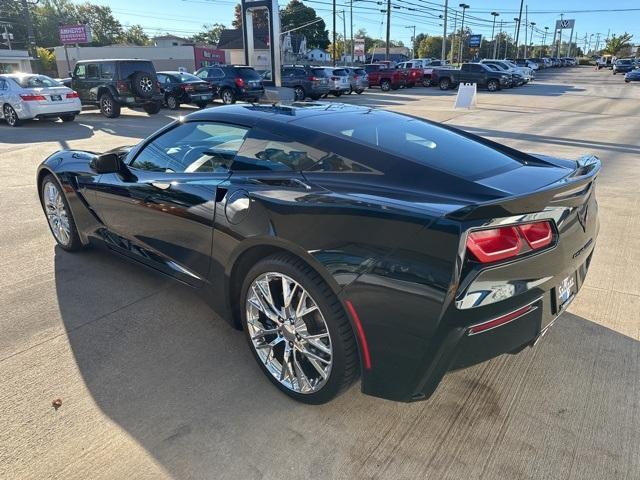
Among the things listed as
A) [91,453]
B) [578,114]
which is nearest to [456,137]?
[91,453]

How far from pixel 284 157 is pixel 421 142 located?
31.6 inches

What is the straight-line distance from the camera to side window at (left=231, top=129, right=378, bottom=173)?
95.7 inches

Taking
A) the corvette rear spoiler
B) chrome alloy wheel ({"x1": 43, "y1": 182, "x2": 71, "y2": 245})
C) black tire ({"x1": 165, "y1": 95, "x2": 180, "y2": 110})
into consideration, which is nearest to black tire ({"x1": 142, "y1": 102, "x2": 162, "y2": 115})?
black tire ({"x1": 165, "y1": 95, "x2": 180, "y2": 110})

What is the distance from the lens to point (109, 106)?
15.8m

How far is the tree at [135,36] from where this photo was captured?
10703cm

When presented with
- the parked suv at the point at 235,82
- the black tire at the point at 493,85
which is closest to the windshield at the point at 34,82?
the parked suv at the point at 235,82

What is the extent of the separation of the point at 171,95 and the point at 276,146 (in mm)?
17618

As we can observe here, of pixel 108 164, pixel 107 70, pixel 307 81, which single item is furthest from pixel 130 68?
pixel 108 164

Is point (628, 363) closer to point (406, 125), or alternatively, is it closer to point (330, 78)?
point (406, 125)

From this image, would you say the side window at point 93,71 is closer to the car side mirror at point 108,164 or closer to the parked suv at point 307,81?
the parked suv at point 307,81

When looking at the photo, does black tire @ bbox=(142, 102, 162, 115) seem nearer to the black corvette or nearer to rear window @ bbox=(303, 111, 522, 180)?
the black corvette

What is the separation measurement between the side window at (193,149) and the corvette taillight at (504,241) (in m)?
1.58

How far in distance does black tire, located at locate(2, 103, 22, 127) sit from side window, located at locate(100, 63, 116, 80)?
10.2ft

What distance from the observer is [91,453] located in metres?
2.20
